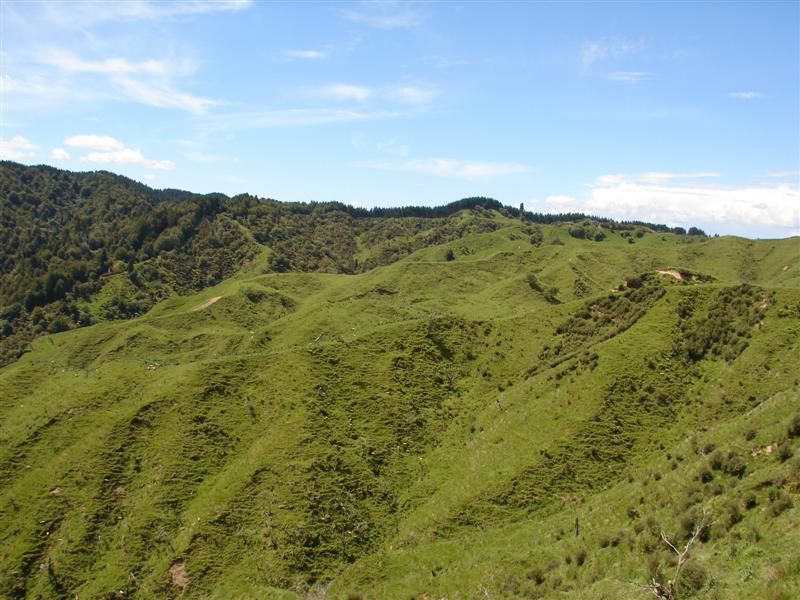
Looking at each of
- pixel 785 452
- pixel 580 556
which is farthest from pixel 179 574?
pixel 785 452

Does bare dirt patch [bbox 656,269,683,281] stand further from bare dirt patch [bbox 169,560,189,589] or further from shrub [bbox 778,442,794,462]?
bare dirt patch [bbox 169,560,189,589]

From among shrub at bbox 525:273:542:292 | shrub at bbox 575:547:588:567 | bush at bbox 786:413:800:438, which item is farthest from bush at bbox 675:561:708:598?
shrub at bbox 525:273:542:292

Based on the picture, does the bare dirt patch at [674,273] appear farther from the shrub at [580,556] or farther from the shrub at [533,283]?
the shrub at [533,283]

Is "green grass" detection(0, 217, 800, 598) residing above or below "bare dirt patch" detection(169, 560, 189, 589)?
above

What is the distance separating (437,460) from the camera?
156ft

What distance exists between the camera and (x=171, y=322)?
123875 millimetres

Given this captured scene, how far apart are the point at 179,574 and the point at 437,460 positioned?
22.0 meters

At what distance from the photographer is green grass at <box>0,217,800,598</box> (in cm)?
2998

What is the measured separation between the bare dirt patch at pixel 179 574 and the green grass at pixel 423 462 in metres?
0.30

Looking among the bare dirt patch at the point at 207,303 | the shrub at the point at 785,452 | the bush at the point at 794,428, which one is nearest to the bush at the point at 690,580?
the shrub at the point at 785,452

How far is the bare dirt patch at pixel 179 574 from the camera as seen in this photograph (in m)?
35.6

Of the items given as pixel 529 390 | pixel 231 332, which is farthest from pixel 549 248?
pixel 529 390

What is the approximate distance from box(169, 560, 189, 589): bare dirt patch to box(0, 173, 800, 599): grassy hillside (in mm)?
161

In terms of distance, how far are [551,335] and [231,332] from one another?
79231 mm
